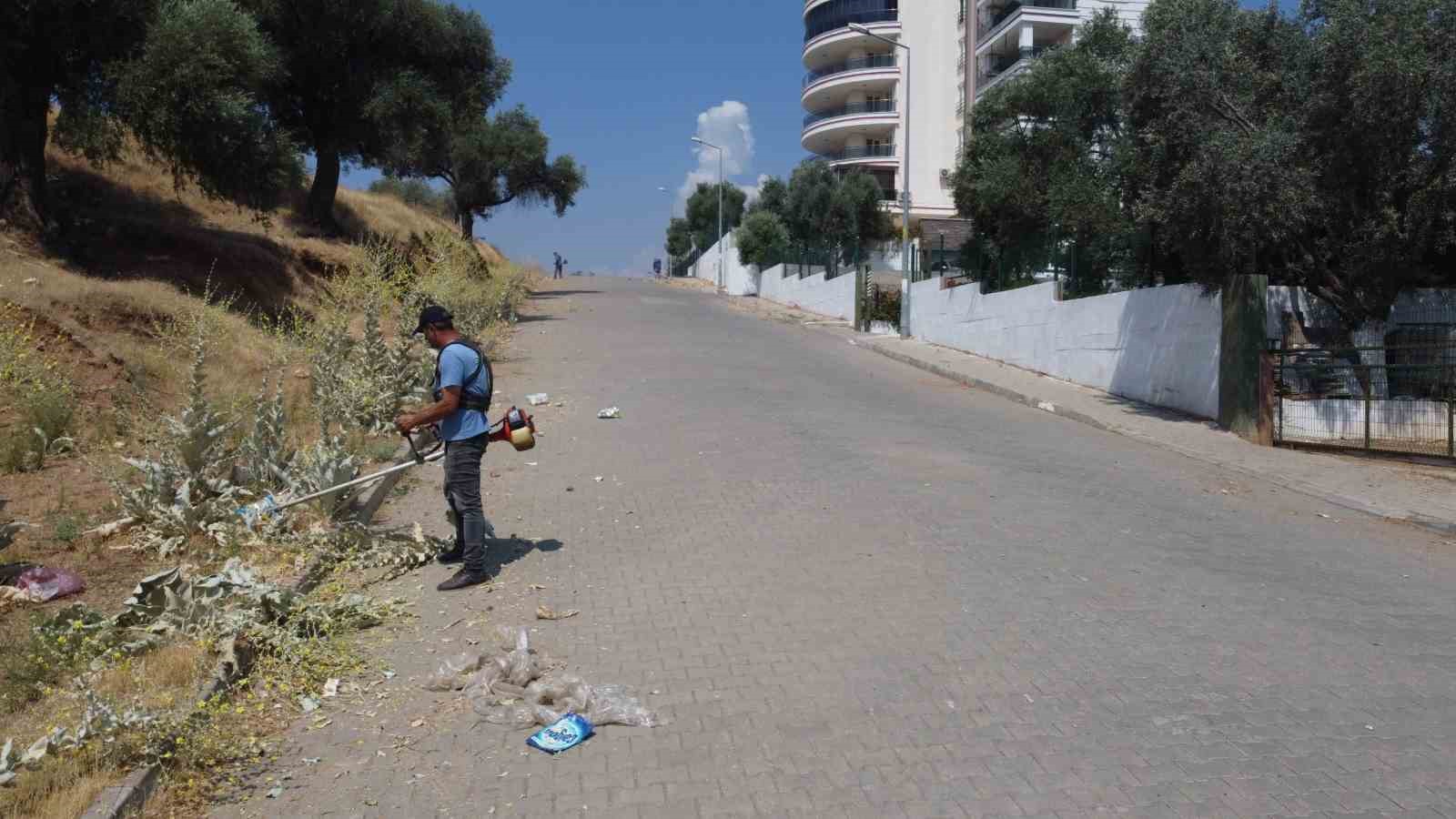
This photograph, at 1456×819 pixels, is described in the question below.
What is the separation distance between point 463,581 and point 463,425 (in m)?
0.95

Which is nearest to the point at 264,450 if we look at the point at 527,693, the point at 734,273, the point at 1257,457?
the point at 527,693

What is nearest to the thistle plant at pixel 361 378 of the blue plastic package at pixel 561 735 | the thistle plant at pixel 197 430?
the thistle plant at pixel 197 430

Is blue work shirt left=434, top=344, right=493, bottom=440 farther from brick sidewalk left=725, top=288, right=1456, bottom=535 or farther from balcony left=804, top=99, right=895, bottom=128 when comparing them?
balcony left=804, top=99, right=895, bottom=128

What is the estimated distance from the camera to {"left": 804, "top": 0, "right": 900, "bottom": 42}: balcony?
62.0 meters

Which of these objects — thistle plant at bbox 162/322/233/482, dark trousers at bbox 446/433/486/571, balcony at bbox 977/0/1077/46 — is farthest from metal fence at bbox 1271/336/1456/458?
balcony at bbox 977/0/1077/46

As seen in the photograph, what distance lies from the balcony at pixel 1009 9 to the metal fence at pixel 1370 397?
129 feet

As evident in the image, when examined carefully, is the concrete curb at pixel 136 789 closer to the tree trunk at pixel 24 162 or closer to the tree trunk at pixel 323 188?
the tree trunk at pixel 24 162

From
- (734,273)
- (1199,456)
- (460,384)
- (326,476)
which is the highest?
(734,273)

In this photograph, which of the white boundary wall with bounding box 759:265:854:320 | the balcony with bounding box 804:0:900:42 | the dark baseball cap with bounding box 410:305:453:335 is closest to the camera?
the dark baseball cap with bounding box 410:305:453:335

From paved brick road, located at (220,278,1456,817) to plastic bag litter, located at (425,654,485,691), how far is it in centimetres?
8

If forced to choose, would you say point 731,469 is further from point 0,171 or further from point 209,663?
point 0,171

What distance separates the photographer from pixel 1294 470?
38.2 feet

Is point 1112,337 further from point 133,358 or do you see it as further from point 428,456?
point 133,358

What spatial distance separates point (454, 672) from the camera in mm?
5117
